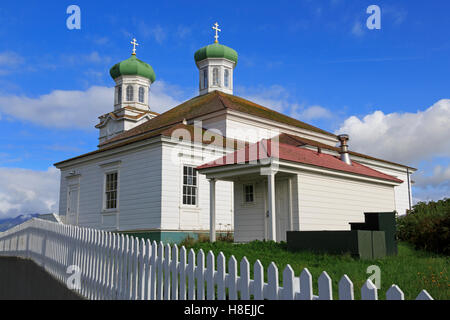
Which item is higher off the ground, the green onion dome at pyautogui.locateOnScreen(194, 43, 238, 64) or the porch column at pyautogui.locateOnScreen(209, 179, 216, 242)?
the green onion dome at pyautogui.locateOnScreen(194, 43, 238, 64)

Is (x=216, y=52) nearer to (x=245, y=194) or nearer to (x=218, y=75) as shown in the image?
(x=218, y=75)

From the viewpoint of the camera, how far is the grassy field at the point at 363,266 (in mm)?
6407

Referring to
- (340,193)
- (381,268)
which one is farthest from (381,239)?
(340,193)

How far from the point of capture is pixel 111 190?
19500 mm

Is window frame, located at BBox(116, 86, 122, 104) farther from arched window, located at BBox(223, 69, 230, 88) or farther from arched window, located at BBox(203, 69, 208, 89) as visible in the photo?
arched window, located at BBox(223, 69, 230, 88)

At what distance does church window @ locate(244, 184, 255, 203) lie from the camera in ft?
44.1

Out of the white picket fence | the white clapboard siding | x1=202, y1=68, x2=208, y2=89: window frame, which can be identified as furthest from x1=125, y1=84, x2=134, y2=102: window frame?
the white clapboard siding

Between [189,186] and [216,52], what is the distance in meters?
16.7

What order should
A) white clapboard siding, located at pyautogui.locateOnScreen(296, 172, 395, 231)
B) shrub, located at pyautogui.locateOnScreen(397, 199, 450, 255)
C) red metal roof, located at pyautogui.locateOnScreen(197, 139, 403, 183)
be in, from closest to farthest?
shrub, located at pyautogui.locateOnScreen(397, 199, 450, 255) < red metal roof, located at pyautogui.locateOnScreen(197, 139, 403, 183) < white clapboard siding, located at pyautogui.locateOnScreen(296, 172, 395, 231)

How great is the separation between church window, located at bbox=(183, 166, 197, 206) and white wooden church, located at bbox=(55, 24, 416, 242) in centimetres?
4

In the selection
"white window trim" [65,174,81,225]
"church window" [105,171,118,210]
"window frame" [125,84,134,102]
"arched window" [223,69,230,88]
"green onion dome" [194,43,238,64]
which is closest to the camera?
"church window" [105,171,118,210]

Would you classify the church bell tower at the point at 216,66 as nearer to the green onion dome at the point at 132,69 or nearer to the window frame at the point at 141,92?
the green onion dome at the point at 132,69

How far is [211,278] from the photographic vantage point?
188 inches
